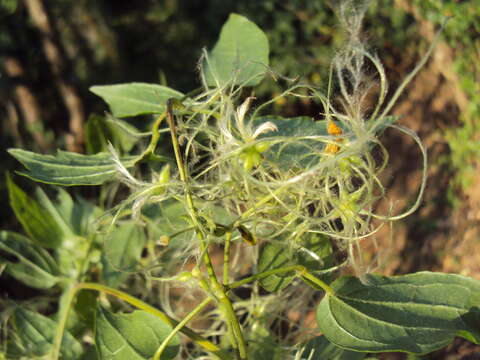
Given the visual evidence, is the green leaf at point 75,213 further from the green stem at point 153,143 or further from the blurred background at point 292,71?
the green stem at point 153,143

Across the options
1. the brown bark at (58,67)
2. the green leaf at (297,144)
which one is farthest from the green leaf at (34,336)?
the brown bark at (58,67)

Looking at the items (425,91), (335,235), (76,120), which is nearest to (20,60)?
(76,120)

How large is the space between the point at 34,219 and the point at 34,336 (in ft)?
0.47

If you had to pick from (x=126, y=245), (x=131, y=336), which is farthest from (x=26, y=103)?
(x=131, y=336)

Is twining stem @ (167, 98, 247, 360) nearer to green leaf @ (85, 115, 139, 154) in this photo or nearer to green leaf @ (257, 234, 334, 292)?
green leaf @ (257, 234, 334, 292)

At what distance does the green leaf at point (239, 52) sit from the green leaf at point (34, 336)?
319 millimetres

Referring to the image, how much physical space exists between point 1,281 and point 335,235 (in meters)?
0.74

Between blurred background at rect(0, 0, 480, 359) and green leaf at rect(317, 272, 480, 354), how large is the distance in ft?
1.29

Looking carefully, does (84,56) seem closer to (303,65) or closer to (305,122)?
(303,65)

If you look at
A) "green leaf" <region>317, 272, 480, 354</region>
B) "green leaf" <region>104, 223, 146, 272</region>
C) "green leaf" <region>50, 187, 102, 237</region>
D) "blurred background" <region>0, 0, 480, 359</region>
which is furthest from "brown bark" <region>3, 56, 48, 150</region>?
"green leaf" <region>317, 272, 480, 354</region>

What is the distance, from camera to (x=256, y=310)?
2.25 ft

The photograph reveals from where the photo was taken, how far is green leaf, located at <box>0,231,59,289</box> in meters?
0.69

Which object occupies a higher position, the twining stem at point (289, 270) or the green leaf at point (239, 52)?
the green leaf at point (239, 52)

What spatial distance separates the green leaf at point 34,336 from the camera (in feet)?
1.99
